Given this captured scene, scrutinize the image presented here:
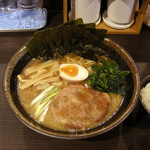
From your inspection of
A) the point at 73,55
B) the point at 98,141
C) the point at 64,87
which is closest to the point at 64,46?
the point at 73,55

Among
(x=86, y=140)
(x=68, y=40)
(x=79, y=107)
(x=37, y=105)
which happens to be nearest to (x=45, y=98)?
(x=37, y=105)

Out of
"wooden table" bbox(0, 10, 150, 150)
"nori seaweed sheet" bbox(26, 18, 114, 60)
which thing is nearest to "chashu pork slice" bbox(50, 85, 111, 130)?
"wooden table" bbox(0, 10, 150, 150)

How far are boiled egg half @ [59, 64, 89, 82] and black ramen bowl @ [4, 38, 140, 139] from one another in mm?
327

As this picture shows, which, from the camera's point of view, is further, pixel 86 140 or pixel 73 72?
pixel 73 72

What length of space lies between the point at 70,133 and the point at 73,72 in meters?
0.57

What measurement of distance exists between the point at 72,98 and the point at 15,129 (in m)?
0.52

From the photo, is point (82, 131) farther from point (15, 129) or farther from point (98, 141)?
point (15, 129)

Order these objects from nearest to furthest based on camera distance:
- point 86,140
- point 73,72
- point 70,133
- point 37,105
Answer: point 70,133, point 86,140, point 37,105, point 73,72

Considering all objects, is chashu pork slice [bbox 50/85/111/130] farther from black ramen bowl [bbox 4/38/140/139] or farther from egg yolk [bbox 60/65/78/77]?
egg yolk [bbox 60/65/78/77]

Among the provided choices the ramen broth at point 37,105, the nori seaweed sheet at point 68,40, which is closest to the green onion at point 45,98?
the ramen broth at point 37,105

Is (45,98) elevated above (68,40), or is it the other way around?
(68,40)

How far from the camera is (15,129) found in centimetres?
141

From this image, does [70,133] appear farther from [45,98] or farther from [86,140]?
[45,98]

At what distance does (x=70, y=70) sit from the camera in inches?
63.8
